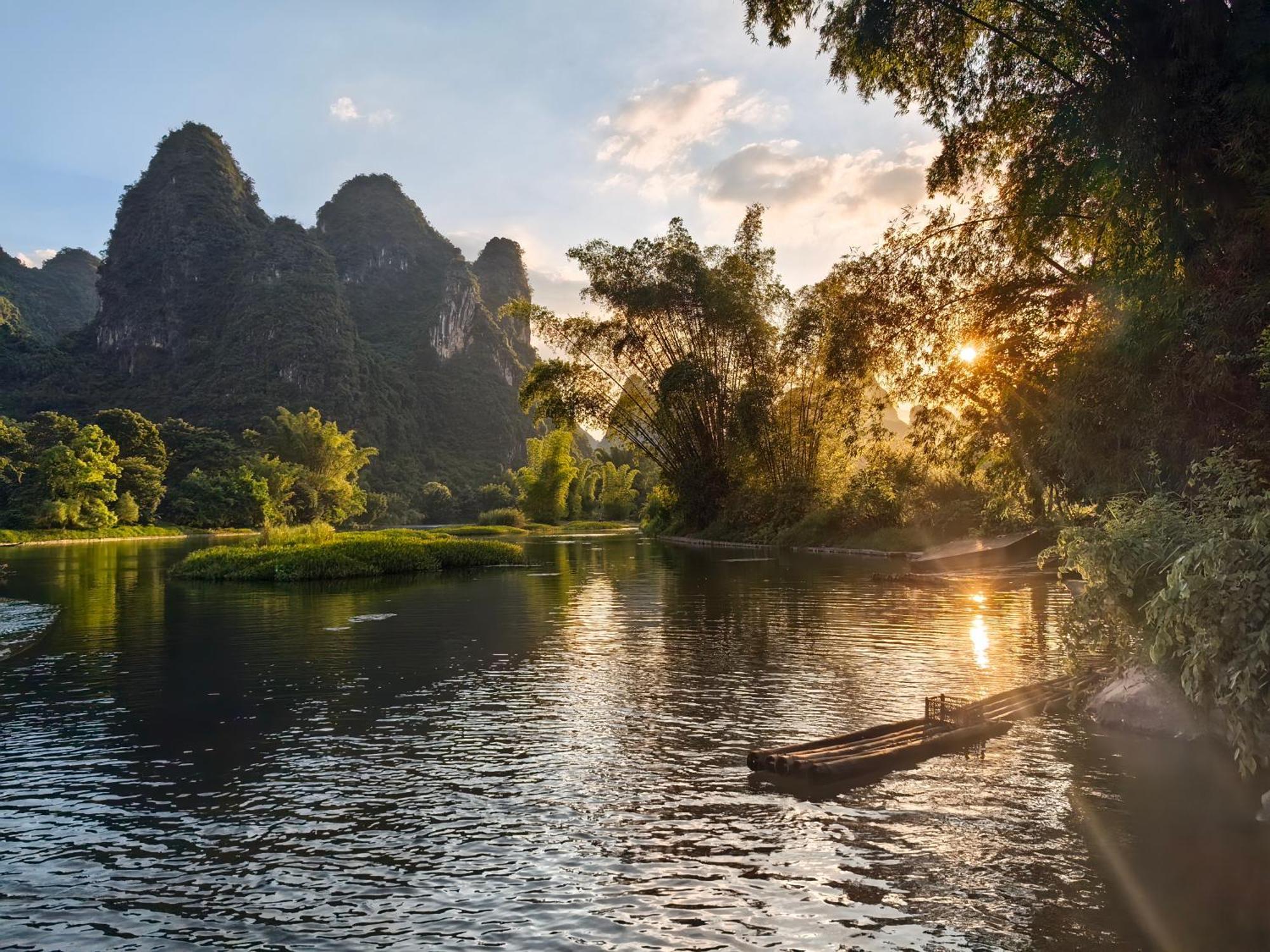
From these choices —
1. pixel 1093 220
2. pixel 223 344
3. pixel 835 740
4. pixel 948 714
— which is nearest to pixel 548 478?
pixel 223 344

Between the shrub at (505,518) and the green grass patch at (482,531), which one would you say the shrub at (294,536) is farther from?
the shrub at (505,518)

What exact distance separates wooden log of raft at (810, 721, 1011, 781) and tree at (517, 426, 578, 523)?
3604 inches

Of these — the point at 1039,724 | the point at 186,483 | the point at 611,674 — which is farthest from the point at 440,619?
the point at 186,483

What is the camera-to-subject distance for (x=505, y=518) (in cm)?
10125

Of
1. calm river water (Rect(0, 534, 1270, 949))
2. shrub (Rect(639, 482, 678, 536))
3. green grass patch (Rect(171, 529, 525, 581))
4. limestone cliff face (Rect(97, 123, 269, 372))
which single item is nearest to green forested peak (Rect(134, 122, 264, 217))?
limestone cliff face (Rect(97, 123, 269, 372))

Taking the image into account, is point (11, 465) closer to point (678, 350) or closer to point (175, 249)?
point (678, 350)

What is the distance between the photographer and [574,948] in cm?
600

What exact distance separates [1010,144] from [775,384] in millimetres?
38574

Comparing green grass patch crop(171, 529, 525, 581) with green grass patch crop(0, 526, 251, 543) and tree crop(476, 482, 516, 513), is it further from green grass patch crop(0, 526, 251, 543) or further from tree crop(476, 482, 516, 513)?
tree crop(476, 482, 516, 513)

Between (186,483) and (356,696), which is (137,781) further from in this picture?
(186,483)

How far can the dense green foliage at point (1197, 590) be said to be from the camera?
8.53 m

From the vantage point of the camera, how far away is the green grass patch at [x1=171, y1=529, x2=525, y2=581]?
35781 mm

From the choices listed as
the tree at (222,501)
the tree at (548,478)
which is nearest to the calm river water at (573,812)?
the tree at (222,501)

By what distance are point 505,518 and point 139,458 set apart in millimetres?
39814
